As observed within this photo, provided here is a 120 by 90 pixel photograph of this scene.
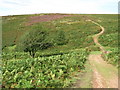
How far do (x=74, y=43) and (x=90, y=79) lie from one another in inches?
985

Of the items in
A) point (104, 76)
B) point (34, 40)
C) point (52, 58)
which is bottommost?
point (104, 76)

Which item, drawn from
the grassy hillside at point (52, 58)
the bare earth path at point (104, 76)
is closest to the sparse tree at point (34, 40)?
the grassy hillside at point (52, 58)

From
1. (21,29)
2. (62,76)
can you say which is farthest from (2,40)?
(62,76)

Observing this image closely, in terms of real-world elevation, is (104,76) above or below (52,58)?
below

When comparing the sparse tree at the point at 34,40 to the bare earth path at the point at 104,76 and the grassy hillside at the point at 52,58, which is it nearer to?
the grassy hillside at the point at 52,58

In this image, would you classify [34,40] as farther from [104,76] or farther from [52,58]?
[104,76]

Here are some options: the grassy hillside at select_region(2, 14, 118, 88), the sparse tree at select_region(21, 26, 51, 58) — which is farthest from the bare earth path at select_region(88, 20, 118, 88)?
the sparse tree at select_region(21, 26, 51, 58)

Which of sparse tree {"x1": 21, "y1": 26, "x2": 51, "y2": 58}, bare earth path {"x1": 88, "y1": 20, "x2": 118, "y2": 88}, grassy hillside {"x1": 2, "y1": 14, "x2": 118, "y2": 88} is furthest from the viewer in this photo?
A: sparse tree {"x1": 21, "y1": 26, "x2": 51, "y2": 58}

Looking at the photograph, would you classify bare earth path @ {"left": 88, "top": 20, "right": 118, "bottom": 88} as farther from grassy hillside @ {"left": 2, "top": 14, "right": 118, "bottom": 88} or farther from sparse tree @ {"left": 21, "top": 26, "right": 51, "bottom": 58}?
sparse tree @ {"left": 21, "top": 26, "right": 51, "bottom": 58}

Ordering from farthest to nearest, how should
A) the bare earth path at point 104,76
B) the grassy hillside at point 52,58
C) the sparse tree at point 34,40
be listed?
1. the sparse tree at point 34,40
2. the grassy hillside at point 52,58
3. the bare earth path at point 104,76

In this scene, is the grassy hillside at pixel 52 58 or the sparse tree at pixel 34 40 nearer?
the grassy hillside at pixel 52 58

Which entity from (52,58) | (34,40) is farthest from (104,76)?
(34,40)

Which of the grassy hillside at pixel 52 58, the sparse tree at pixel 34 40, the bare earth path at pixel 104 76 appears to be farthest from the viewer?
the sparse tree at pixel 34 40

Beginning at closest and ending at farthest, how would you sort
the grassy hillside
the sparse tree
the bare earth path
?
the bare earth path, the grassy hillside, the sparse tree
